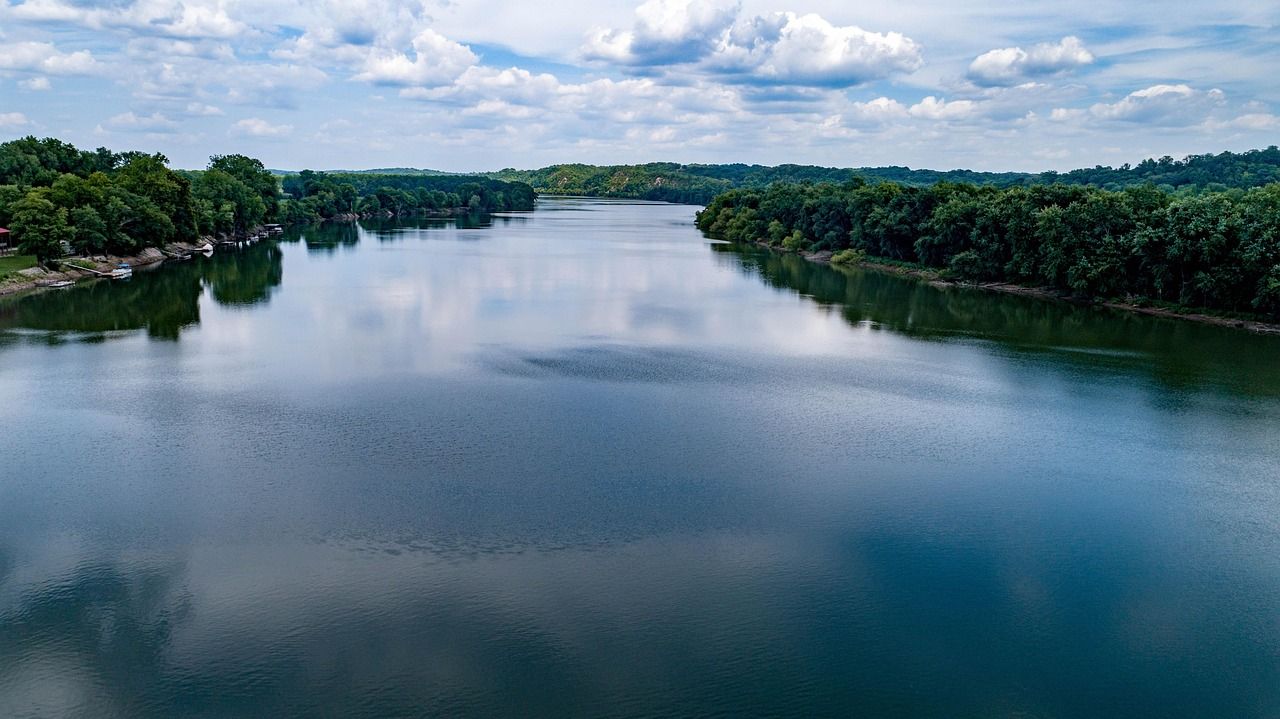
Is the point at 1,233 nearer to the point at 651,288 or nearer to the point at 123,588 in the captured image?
the point at 651,288

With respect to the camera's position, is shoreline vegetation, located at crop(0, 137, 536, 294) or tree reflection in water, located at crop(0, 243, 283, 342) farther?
shoreline vegetation, located at crop(0, 137, 536, 294)

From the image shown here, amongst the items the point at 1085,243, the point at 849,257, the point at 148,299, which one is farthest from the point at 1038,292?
the point at 148,299

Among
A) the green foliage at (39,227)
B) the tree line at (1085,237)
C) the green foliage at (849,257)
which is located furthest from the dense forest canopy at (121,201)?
the tree line at (1085,237)

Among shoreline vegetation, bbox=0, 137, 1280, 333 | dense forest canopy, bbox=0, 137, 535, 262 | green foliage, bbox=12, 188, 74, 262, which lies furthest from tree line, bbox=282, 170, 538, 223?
green foliage, bbox=12, 188, 74, 262

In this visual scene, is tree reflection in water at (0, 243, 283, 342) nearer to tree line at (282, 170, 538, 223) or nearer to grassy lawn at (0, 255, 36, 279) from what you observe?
grassy lawn at (0, 255, 36, 279)

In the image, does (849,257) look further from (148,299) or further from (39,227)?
(39,227)

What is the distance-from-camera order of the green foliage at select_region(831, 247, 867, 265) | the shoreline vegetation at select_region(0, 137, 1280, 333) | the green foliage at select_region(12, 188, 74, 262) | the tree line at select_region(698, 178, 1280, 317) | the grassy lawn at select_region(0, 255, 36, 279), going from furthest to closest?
the green foliage at select_region(831, 247, 867, 265)
the green foliage at select_region(12, 188, 74, 262)
the grassy lawn at select_region(0, 255, 36, 279)
the shoreline vegetation at select_region(0, 137, 1280, 333)
the tree line at select_region(698, 178, 1280, 317)
